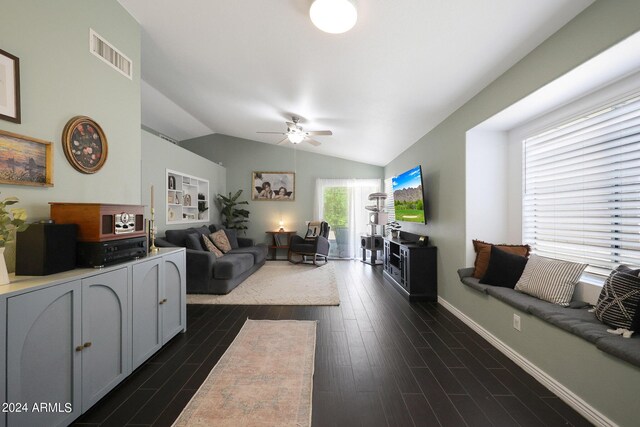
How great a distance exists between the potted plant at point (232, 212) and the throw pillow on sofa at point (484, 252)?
5.32 m

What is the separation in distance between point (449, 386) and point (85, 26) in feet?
12.8

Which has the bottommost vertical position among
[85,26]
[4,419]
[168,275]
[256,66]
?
[4,419]

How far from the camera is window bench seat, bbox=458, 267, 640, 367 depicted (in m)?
1.37

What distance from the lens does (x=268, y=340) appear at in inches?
98.1

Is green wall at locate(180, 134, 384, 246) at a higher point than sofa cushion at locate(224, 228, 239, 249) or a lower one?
higher

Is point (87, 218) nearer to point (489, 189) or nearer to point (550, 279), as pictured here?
point (550, 279)

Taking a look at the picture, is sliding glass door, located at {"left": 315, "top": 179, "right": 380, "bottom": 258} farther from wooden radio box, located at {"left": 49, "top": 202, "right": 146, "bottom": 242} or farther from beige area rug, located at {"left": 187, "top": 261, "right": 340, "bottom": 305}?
wooden radio box, located at {"left": 49, "top": 202, "right": 146, "bottom": 242}

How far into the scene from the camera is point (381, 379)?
1.93 metres

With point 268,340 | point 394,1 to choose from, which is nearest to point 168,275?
point 268,340

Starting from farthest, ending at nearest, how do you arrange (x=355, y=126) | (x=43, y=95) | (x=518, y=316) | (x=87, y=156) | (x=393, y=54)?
(x=355, y=126) → (x=393, y=54) → (x=518, y=316) → (x=87, y=156) → (x=43, y=95)

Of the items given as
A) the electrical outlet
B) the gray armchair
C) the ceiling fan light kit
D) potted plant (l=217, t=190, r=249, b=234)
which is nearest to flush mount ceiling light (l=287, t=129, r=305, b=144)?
the ceiling fan light kit

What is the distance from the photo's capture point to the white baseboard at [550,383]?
152 cm

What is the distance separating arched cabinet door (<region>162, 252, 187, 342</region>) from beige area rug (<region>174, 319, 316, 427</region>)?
2.02 ft

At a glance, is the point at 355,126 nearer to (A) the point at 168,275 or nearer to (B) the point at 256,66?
(B) the point at 256,66
